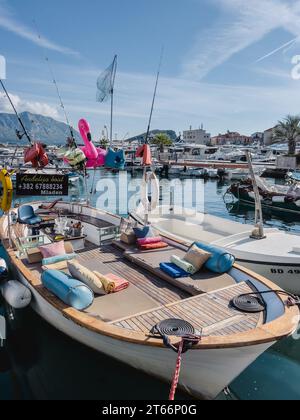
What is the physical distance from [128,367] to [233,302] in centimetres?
284

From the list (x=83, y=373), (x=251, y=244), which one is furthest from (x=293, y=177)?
(x=83, y=373)

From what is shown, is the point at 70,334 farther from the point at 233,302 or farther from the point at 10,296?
the point at 233,302

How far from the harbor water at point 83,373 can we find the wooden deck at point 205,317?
117 centimetres

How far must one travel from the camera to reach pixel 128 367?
6957 mm

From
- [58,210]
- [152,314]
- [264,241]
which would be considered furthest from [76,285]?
[58,210]

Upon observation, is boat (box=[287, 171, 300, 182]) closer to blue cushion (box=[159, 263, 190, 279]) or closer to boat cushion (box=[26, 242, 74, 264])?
blue cushion (box=[159, 263, 190, 279])

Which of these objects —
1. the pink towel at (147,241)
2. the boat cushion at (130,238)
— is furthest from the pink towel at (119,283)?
the boat cushion at (130,238)

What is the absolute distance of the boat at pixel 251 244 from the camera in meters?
11.7

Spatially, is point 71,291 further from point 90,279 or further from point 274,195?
point 274,195

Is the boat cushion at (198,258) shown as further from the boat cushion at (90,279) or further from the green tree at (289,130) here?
the green tree at (289,130)

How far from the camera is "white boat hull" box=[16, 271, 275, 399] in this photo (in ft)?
19.5

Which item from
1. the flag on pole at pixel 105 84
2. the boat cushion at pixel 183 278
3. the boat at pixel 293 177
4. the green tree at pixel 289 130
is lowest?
the boat cushion at pixel 183 278

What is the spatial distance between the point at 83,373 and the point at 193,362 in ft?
10.3

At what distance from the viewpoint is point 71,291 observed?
7.34 m
